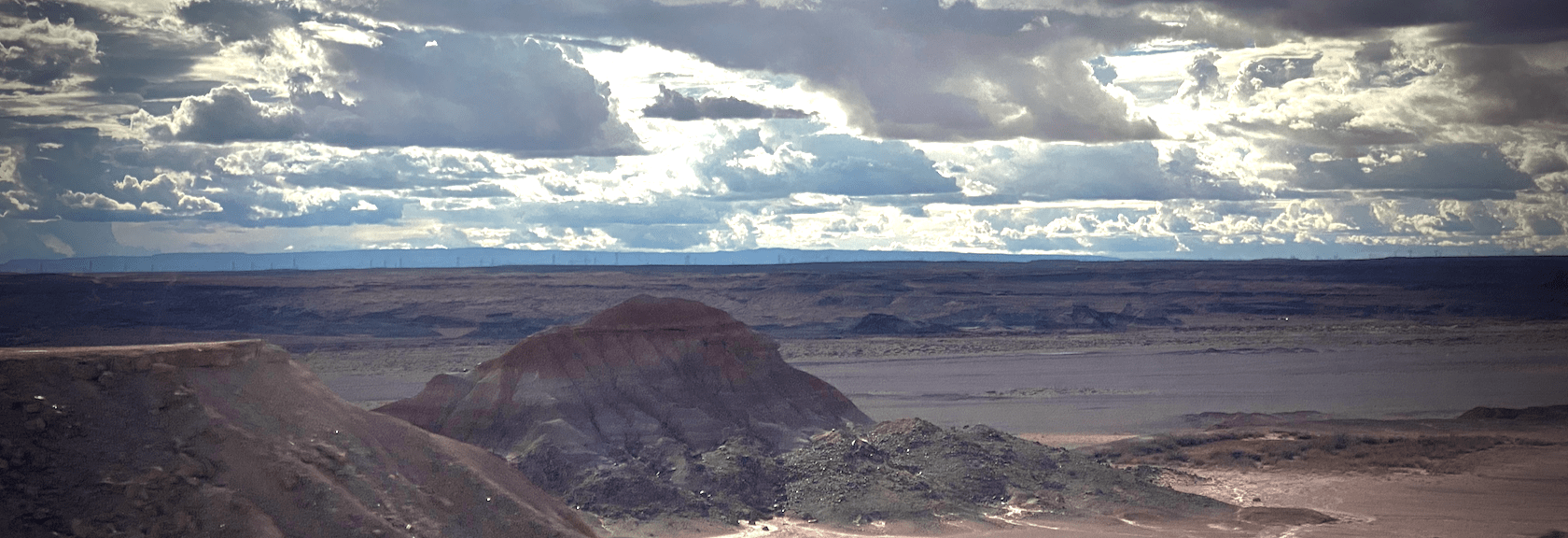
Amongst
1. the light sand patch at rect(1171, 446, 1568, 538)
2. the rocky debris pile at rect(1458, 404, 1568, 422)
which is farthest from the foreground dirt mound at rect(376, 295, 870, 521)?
the rocky debris pile at rect(1458, 404, 1568, 422)

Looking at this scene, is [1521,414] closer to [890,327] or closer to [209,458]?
[209,458]

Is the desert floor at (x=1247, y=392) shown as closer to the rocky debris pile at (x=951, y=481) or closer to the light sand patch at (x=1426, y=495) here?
the light sand patch at (x=1426, y=495)

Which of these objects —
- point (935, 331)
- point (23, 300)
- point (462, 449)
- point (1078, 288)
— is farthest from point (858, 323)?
point (462, 449)

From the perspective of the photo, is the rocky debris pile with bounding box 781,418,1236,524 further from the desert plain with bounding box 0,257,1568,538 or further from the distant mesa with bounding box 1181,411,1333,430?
the distant mesa with bounding box 1181,411,1333,430

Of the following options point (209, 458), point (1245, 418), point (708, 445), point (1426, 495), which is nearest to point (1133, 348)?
point (1245, 418)

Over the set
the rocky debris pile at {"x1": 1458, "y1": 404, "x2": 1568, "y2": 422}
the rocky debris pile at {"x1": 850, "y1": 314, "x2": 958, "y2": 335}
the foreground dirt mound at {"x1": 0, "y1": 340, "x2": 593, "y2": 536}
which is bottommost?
the rocky debris pile at {"x1": 850, "y1": 314, "x2": 958, "y2": 335}

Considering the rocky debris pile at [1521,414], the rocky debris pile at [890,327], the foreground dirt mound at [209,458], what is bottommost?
the rocky debris pile at [890,327]

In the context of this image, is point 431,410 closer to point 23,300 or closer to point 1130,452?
point 1130,452

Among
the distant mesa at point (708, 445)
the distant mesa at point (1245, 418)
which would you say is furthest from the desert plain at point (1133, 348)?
the distant mesa at point (708, 445)
